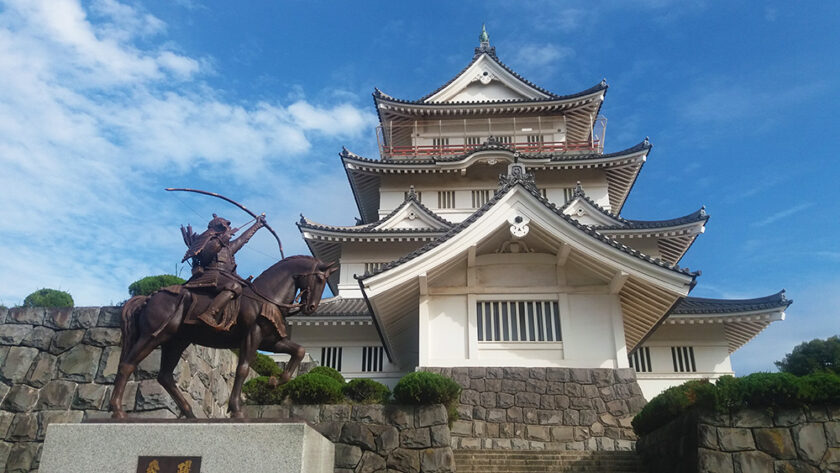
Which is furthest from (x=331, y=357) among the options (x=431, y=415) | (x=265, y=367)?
(x=431, y=415)

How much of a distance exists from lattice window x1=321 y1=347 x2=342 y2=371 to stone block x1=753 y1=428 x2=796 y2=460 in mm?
13299

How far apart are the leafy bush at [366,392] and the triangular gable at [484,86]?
67.7 ft

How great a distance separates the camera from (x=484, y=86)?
30.2 m

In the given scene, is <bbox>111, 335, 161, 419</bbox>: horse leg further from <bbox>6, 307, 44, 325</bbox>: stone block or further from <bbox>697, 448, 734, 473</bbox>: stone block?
<bbox>697, 448, 734, 473</bbox>: stone block

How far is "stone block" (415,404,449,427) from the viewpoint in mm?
10145

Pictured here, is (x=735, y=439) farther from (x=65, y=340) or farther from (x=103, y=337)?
(x=65, y=340)

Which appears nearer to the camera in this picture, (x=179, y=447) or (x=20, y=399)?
(x=179, y=447)

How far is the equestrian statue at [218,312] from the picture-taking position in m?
7.09

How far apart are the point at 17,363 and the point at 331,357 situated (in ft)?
33.6

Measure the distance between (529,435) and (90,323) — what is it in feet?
30.7

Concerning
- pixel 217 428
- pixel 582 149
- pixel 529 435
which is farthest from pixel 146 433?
pixel 582 149

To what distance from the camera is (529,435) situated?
13.0m

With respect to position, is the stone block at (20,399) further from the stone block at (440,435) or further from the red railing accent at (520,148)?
the red railing accent at (520,148)

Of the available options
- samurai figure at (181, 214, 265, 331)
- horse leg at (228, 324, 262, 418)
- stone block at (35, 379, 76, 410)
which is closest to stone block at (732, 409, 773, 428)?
horse leg at (228, 324, 262, 418)
